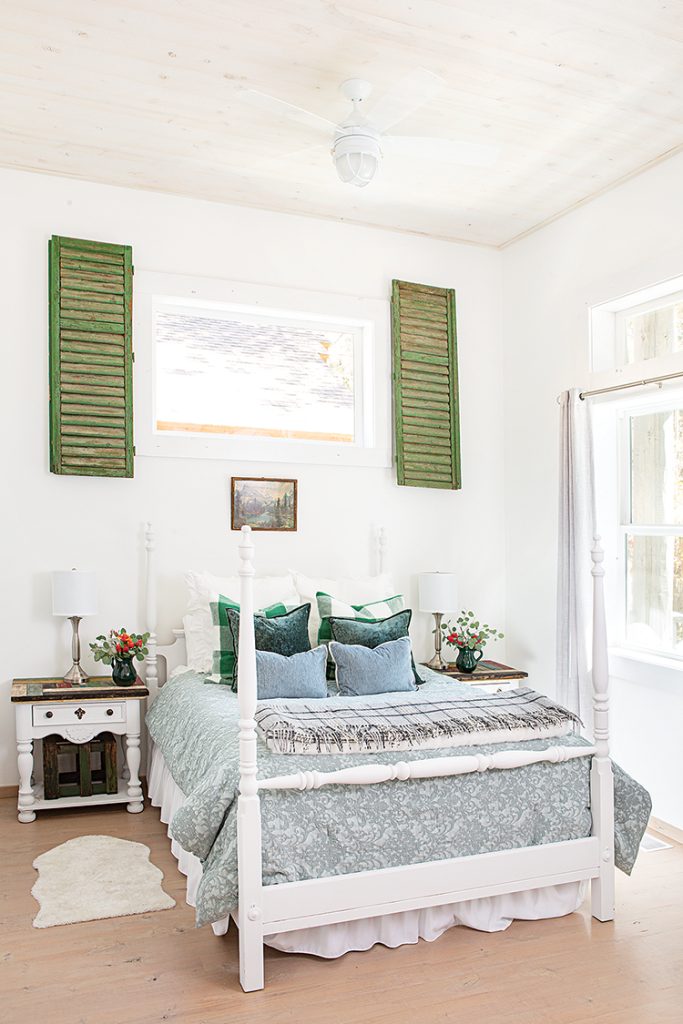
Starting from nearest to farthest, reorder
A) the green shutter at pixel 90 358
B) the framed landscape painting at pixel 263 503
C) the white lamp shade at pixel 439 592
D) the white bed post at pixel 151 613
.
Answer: the green shutter at pixel 90 358, the white bed post at pixel 151 613, the framed landscape painting at pixel 263 503, the white lamp shade at pixel 439 592

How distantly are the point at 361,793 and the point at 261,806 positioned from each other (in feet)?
1.03

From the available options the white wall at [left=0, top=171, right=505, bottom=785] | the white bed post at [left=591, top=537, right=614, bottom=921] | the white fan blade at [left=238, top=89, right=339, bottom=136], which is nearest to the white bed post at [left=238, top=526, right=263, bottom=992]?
the white bed post at [left=591, top=537, right=614, bottom=921]

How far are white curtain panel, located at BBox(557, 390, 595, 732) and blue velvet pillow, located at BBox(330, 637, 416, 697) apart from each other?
86 cm

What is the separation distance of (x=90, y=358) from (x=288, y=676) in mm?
1873

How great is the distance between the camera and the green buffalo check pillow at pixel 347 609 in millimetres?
4074

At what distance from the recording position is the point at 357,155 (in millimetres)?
3195

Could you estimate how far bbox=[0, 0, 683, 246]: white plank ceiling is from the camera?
2.80m

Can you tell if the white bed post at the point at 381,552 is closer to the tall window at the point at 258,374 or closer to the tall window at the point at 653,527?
the tall window at the point at 258,374

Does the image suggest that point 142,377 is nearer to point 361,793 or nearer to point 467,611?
point 467,611

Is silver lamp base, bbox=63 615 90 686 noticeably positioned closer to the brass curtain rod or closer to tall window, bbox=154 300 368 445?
tall window, bbox=154 300 368 445

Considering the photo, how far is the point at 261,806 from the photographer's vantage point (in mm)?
2475

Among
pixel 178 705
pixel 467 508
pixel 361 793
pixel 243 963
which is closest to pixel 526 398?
pixel 467 508

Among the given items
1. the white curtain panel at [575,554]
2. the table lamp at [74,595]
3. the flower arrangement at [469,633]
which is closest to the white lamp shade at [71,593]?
the table lamp at [74,595]

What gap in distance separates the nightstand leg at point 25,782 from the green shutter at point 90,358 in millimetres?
1274
